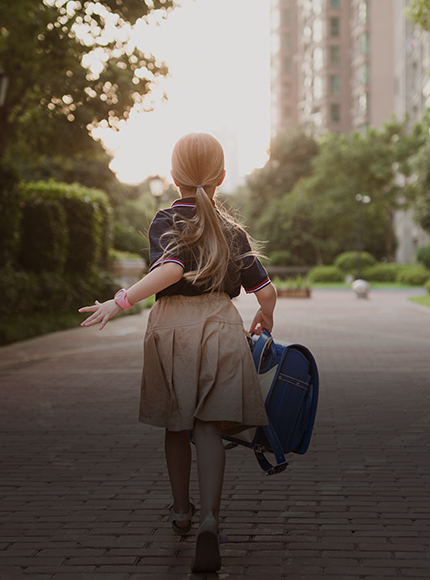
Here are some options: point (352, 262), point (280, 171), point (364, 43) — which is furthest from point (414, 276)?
point (364, 43)

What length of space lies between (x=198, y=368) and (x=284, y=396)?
0.42 metres

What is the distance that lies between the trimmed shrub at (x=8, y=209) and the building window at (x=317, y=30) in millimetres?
77276

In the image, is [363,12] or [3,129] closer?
[3,129]

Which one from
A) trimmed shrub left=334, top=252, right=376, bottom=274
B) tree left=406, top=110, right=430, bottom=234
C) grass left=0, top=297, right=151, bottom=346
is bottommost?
trimmed shrub left=334, top=252, right=376, bottom=274

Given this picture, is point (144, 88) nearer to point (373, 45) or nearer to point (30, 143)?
point (30, 143)

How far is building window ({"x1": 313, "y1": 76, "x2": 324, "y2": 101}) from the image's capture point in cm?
8275

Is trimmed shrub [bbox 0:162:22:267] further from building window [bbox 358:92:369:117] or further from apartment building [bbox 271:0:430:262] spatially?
building window [bbox 358:92:369:117]

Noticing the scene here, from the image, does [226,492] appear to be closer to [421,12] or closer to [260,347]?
[260,347]

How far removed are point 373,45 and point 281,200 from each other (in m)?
26.5

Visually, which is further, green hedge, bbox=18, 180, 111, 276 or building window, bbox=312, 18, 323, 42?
building window, bbox=312, 18, 323, 42

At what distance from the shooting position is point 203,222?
285 centimetres

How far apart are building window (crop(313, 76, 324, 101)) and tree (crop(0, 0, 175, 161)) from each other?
69.1 meters

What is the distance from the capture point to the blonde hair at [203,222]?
112 inches

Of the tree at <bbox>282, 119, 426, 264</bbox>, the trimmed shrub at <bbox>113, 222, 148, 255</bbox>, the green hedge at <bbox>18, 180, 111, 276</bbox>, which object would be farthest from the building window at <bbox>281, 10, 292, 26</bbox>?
the green hedge at <bbox>18, 180, 111, 276</bbox>
